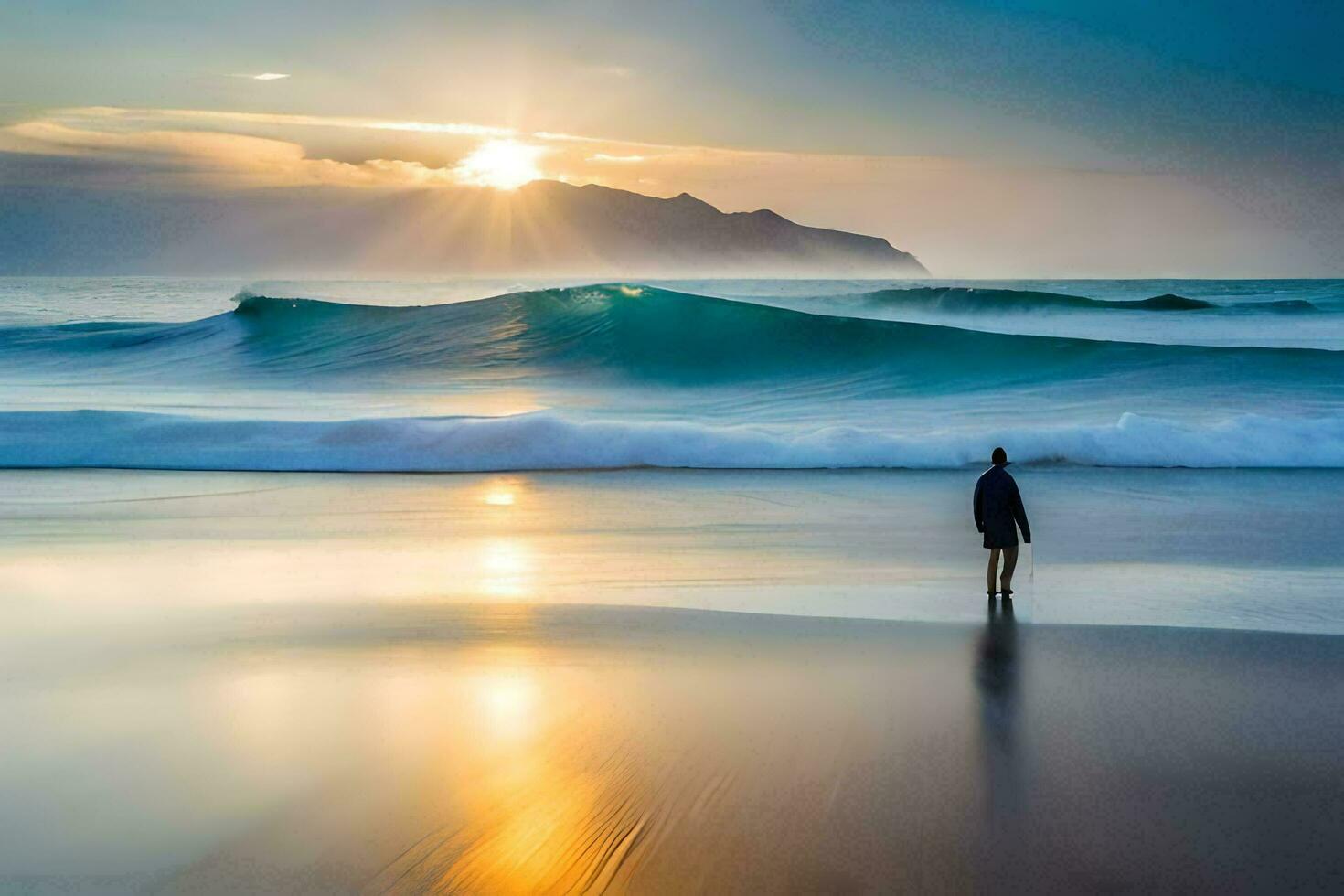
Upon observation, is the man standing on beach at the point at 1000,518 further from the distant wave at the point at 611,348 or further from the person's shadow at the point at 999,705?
the distant wave at the point at 611,348

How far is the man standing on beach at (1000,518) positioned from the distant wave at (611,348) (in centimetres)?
1381

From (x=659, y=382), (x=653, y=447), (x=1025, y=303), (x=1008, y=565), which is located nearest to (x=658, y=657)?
(x=1008, y=565)

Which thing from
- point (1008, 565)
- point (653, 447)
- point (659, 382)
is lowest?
point (1008, 565)

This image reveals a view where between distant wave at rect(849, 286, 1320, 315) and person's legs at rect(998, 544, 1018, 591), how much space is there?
26.7m

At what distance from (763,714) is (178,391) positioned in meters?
19.0

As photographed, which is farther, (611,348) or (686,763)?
(611,348)

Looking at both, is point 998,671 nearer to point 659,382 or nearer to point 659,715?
point 659,715

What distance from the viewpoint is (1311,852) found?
386 centimetres

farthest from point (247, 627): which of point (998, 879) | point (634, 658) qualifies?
point (998, 879)

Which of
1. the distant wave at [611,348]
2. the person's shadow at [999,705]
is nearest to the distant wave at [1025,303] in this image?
the distant wave at [611,348]

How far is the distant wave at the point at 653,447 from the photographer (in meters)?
14.2

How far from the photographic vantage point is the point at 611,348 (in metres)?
25.1

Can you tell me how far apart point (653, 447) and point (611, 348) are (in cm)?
1070

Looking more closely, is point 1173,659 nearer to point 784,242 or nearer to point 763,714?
point 763,714
